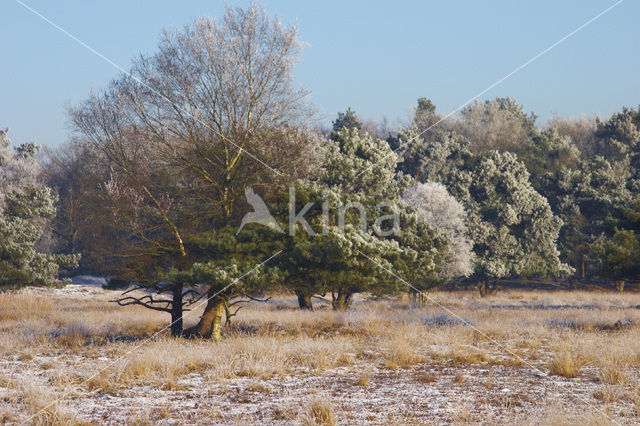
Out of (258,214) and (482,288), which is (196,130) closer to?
(258,214)

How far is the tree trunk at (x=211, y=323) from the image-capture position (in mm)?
15922

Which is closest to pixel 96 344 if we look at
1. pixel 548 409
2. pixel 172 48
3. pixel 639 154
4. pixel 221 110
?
pixel 221 110

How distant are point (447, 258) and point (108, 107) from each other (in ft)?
60.1

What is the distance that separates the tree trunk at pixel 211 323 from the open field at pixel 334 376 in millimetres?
954

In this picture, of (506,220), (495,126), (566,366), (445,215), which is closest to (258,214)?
(566,366)

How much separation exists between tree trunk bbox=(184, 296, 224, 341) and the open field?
954 millimetres

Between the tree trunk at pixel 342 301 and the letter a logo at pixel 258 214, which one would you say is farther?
the tree trunk at pixel 342 301

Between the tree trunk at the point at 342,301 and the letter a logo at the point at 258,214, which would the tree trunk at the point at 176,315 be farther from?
the tree trunk at the point at 342,301

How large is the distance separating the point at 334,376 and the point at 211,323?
245 inches

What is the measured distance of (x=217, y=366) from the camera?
11.0 m

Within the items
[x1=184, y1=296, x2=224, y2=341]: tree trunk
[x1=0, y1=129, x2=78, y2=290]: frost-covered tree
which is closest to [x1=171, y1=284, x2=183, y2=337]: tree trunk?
[x1=184, y1=296, x2=224, y2=341]: tree trunk

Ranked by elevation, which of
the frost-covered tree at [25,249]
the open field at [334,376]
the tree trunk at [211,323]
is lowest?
the open field at [334,376]

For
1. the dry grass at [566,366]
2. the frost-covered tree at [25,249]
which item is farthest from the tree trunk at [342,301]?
the dry grass at [566,366]

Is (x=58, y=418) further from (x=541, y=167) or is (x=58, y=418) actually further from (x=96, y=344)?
(x=541, y=167)
